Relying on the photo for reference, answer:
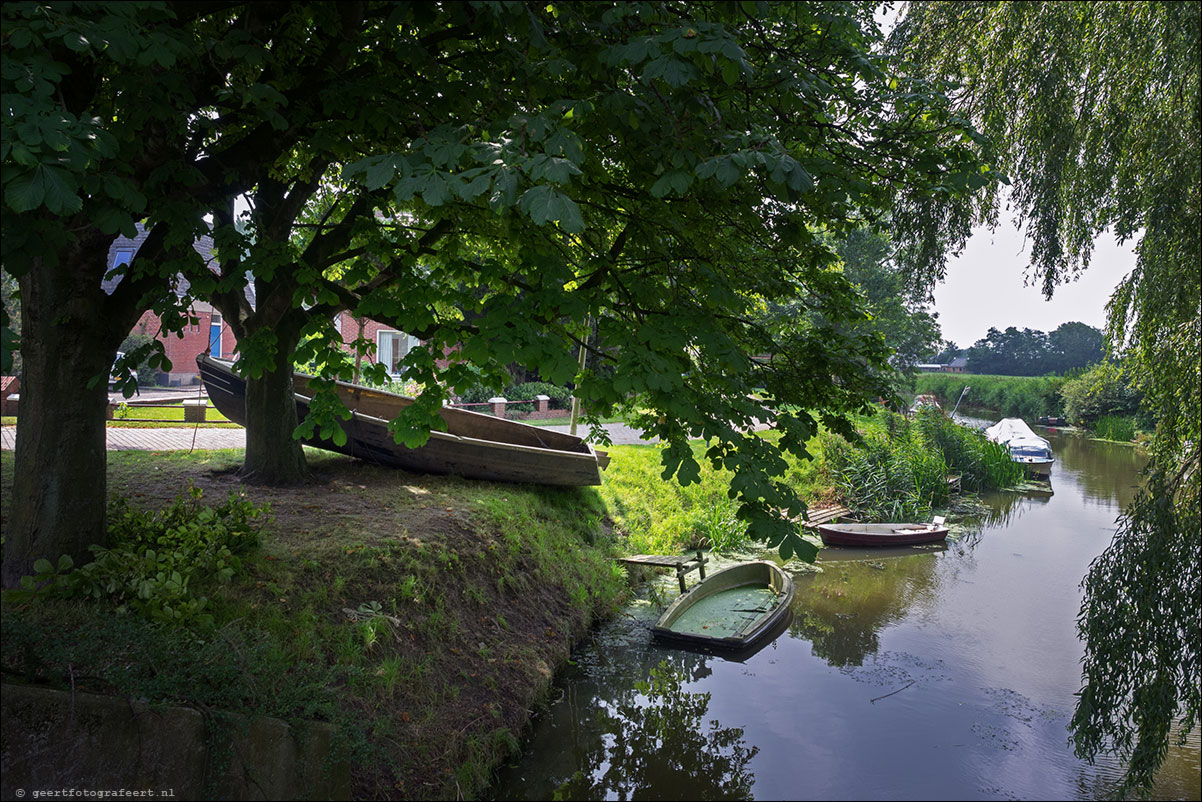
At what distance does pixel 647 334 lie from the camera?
16.1 feet

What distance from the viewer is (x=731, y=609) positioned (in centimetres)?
1048

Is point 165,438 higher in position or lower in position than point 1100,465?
higher

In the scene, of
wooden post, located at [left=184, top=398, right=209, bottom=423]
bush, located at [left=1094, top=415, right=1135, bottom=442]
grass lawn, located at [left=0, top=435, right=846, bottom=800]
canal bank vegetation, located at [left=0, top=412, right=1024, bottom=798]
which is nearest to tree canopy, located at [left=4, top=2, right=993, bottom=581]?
canal bank vegetation, located at [left=0, top=412, right=1024, bottom=798]

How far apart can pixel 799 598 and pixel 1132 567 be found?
6641mm

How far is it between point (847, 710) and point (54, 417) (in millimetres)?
7773

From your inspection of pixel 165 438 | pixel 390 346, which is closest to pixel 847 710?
pixel 165 438

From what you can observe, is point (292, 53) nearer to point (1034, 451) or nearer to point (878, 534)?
point (878, 534)

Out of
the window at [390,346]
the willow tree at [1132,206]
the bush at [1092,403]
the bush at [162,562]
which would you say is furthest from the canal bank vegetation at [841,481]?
the window at [390,346]

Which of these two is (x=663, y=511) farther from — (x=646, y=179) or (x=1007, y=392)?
(x=1007, y=392)

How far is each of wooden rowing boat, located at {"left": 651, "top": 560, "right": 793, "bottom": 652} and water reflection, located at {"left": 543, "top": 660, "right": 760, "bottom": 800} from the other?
0.95 metres

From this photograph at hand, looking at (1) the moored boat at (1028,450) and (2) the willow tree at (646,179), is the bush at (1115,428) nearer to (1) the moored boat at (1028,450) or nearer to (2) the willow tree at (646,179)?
(1) the moored boat at (1028,450)

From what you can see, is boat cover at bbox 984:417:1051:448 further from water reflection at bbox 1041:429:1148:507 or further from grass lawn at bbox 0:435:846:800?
grass lawn at bbox 0:435:846:800

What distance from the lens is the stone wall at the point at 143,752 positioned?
4590 millimetres

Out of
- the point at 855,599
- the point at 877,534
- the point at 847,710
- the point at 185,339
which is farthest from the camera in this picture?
the point at 185,339
